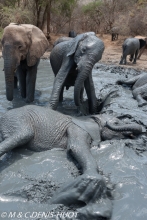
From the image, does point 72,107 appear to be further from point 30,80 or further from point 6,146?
point 6,146

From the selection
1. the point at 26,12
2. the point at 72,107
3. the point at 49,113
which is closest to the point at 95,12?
the point at 26,12

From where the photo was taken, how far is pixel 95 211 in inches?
88.6

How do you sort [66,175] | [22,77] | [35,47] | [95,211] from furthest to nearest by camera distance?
1. [22,77]
2. [35,47]
3. [66,175]
4. [95,211]

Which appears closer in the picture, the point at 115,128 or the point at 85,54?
the point at 115,128

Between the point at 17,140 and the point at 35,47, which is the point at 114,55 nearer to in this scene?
the point at 35,47

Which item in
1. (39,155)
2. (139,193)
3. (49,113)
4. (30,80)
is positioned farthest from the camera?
(30,80)

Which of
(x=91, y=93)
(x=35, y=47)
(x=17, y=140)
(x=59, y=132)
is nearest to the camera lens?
(x=17, y=140)

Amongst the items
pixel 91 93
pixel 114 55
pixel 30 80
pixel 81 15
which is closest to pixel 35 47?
pixel 30 80

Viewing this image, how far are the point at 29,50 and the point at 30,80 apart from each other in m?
0.68

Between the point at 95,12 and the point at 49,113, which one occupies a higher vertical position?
the point at 95,12

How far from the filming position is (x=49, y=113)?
147 inches

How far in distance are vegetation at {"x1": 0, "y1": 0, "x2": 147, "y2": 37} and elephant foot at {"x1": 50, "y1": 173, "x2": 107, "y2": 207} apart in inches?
643

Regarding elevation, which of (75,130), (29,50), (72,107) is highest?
(29,50)

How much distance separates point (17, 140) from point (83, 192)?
1191 millimetres
